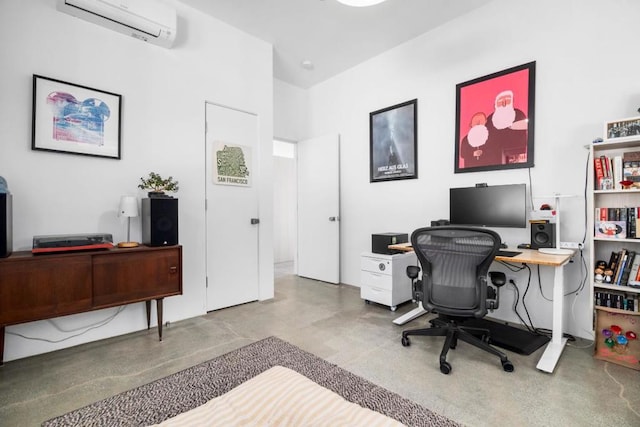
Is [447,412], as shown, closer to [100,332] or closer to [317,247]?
[100,332]

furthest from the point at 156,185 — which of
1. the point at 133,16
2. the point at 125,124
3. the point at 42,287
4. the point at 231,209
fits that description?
the point at 133,16

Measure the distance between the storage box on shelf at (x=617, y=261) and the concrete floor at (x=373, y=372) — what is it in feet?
0.61

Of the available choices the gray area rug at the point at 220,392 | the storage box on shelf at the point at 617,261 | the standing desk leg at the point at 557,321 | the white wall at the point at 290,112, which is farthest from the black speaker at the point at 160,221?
the storage box on shelf at the point at 617,261

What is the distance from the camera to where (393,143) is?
4.01 m

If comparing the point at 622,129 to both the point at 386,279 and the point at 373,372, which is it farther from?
the point at 373,372

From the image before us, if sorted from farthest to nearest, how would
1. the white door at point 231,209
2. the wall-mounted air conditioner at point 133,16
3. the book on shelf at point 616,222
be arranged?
the white door at point 231,209 < the wall-mounted air conditioner at point 133,16 < the book on shelf at point 616,222

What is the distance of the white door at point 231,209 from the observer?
341 centimetres

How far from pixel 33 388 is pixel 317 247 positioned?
11.4 ft

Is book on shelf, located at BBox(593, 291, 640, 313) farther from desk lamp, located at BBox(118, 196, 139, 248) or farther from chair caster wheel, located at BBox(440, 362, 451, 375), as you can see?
desk lamp, located at BBox(118, 196, 139, 248)

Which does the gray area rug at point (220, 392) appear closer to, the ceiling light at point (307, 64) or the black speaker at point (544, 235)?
the black speaker at point (544, 235)

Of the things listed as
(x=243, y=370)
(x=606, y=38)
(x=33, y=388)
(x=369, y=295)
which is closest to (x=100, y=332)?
(x=33, y=388)

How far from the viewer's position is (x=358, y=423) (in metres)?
0.87

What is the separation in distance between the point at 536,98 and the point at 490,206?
3.57ft

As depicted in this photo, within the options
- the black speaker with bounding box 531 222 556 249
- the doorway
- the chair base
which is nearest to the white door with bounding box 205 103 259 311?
the chair base
